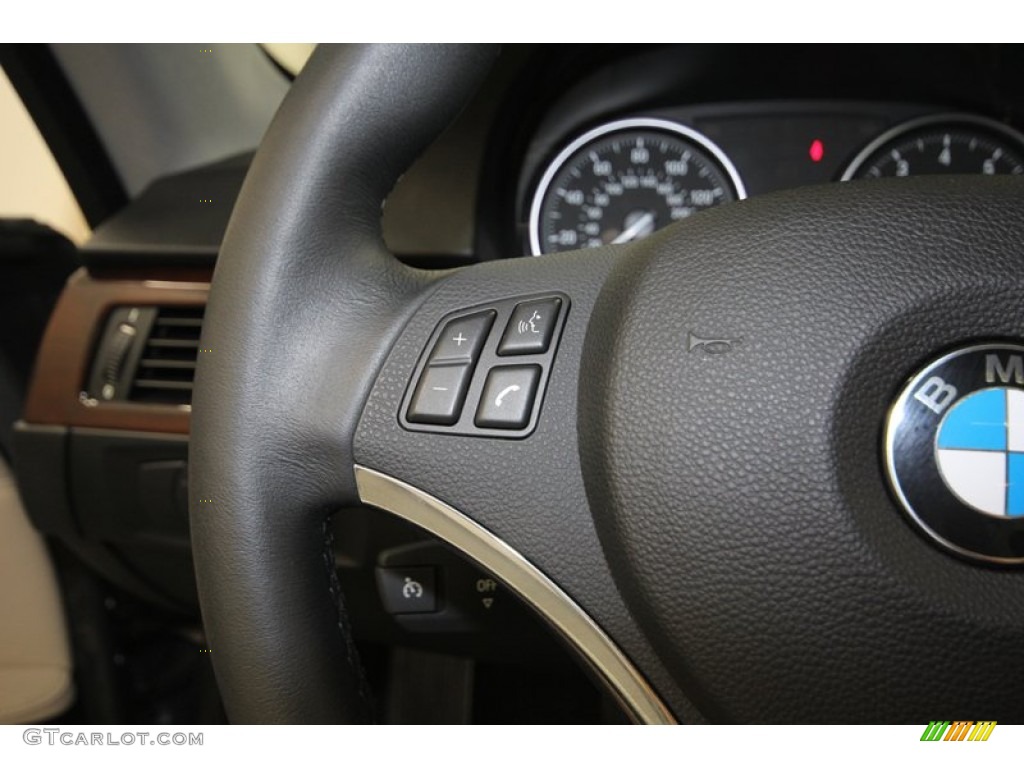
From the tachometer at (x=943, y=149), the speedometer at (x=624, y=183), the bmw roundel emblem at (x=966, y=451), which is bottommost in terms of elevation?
the bmw roundel emblem at (x=966, y=451)

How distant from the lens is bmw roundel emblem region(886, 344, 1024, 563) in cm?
43

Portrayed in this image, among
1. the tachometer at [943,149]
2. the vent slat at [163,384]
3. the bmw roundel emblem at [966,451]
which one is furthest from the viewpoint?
the tachometer at [943,149]

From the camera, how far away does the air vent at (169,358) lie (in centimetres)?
85

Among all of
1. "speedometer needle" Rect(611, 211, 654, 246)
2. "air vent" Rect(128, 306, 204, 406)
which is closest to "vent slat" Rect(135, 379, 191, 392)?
"air vent" Rect(128, 306, 204, 406)

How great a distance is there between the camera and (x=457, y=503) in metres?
0.49

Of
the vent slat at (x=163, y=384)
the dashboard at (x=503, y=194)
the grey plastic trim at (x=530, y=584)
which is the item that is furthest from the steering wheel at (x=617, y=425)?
the vent slat at (x=163, y=384)

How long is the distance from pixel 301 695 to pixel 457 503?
0.13 meters

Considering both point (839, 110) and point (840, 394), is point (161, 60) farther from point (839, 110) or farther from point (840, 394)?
point (840, 394)

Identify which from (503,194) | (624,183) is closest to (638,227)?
(624,183)

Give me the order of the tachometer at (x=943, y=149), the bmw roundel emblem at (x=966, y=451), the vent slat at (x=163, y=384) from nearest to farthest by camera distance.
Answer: the bmw roundel emblem at (x=966, y=451) → the vent slat at (x=163, y=384) → the tachometer at (x=943, y=149)

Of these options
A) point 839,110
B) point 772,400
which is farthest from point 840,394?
point 839,110

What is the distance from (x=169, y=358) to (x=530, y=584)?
519 millimetres

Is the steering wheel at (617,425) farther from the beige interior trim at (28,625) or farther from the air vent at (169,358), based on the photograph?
the beige interior trim at (28,625)

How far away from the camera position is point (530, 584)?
48 centimetres
